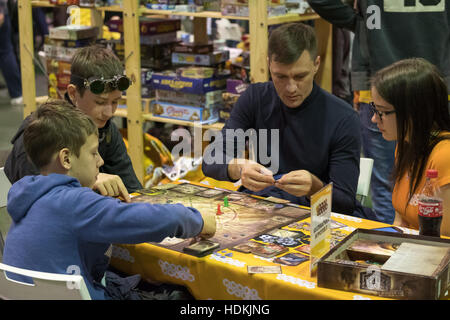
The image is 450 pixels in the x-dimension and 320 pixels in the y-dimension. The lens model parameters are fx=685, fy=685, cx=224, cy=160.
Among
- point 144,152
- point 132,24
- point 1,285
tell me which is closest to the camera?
point 1,285

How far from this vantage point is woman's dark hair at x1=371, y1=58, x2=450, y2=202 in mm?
2557

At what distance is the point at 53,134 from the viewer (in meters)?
2.18

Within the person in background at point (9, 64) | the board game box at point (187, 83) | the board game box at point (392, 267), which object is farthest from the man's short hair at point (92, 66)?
the person in background at point (9, 64)

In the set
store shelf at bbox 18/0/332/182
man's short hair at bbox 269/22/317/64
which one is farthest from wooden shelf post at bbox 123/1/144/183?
man's short hair at bbox 269/22/317/64

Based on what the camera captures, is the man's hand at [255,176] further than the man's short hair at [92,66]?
No

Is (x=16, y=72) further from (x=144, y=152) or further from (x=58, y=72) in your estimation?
(x=144, y=152)

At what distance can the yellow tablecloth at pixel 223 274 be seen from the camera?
2.01 meters

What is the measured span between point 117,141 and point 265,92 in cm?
73

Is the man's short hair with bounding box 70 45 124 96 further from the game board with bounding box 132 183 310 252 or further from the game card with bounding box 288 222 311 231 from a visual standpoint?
the game card with bounding box 288 222 311 231

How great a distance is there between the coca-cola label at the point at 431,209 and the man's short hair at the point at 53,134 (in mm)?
1122

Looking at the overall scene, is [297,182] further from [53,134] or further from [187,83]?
[187,83]

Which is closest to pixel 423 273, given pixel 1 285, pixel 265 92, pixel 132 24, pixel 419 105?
pixel 419 105

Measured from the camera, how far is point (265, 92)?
10.5ft

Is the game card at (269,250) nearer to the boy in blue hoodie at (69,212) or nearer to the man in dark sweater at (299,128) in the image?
the boy in blue hoodie at (69,212)
